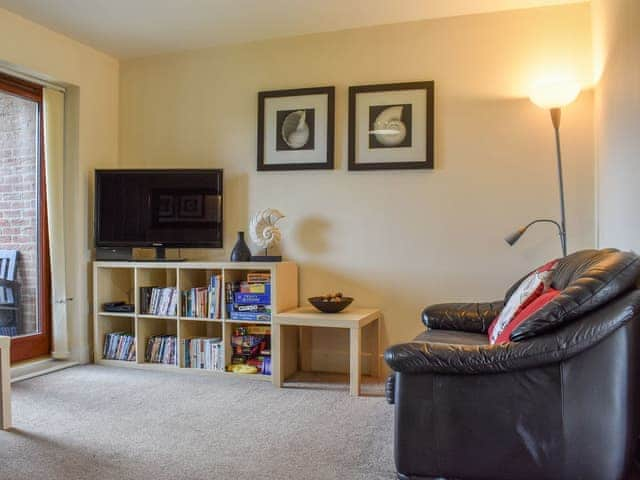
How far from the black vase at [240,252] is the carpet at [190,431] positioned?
33.1 inches

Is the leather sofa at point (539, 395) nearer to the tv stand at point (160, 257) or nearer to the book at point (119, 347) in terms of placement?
the tv stand at point (160, 257)

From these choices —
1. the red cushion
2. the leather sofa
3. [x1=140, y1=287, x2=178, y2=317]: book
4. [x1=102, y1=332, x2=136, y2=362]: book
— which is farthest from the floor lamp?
[x1=102, y1=332, x2=136, y2=362]: book

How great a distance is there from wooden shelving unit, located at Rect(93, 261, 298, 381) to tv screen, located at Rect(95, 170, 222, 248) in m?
0.22

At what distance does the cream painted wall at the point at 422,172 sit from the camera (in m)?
3.45

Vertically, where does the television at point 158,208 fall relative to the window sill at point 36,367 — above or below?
above

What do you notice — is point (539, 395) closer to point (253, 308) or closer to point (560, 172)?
point (560, 172)

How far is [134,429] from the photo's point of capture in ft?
8.64

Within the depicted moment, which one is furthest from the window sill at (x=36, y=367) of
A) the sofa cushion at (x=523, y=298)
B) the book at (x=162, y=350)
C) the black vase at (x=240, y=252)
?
the sofa cushion at (x=523, y=298)

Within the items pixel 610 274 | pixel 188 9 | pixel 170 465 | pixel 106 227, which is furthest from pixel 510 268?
pixel 106 227

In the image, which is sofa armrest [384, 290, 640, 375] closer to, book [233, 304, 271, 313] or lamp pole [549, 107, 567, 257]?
lamp pole [549, 107, 567, 257]

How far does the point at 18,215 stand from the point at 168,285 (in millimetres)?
1181

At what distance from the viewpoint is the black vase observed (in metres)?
3.85

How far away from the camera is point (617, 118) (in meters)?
2.65

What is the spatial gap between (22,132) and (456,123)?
3113mm
